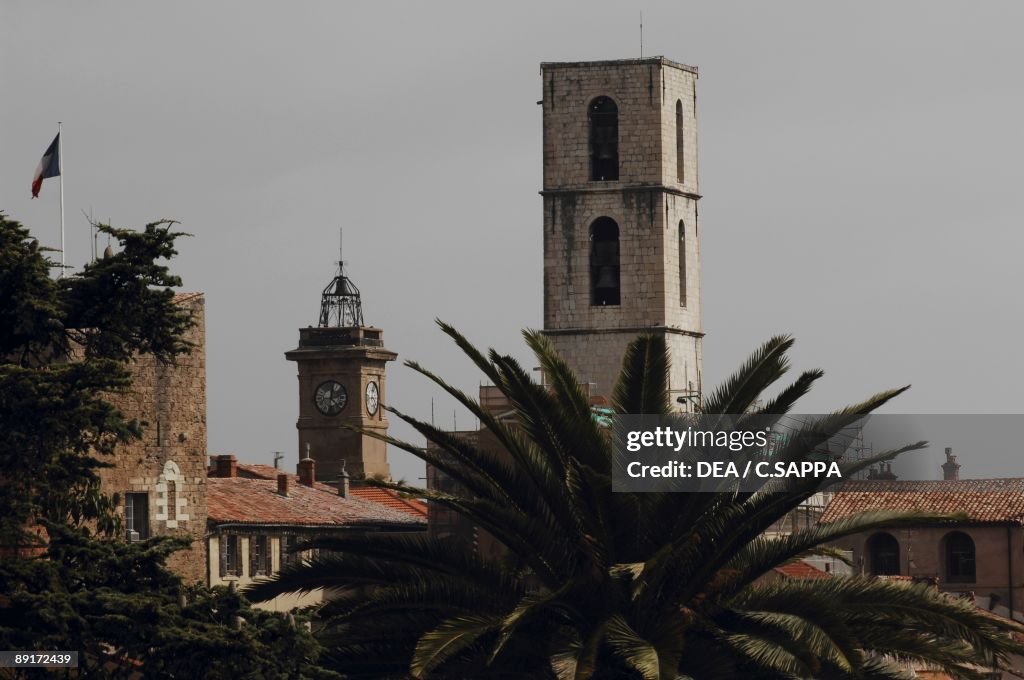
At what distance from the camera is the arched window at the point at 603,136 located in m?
73.4

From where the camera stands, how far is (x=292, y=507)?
65188 millimetres

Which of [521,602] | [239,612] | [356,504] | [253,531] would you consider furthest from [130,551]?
[356,504]

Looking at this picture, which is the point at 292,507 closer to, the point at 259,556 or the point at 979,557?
the point at 259,556

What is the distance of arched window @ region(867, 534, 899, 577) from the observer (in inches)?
3179

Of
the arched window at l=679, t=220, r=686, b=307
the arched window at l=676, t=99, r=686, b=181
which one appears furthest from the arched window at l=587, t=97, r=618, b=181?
the arched window at l=679, t=220, r=686, b=307

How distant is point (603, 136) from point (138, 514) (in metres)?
29.3

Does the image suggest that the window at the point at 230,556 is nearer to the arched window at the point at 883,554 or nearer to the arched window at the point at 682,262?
the arched window at the point at 682,262

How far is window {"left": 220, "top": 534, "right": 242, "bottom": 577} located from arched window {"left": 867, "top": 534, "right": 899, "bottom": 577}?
28106 mm

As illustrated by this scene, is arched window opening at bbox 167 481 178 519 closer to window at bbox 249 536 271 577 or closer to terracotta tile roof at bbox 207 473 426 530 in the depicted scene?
terracotta tile roof at bbox 207 473 426 530

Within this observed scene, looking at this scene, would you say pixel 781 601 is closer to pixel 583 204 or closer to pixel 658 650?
pixel 658 650

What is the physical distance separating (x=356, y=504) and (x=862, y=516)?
146ft

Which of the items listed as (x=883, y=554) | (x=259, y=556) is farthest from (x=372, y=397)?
(x=259, y=556)

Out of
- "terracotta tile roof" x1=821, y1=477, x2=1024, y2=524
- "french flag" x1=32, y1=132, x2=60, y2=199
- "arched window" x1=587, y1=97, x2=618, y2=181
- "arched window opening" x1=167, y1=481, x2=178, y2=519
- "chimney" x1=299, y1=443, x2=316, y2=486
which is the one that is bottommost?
"arched window opening" x1=167, y1=481, x2=178, y2=519

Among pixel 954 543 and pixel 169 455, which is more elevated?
pixel 169 455
